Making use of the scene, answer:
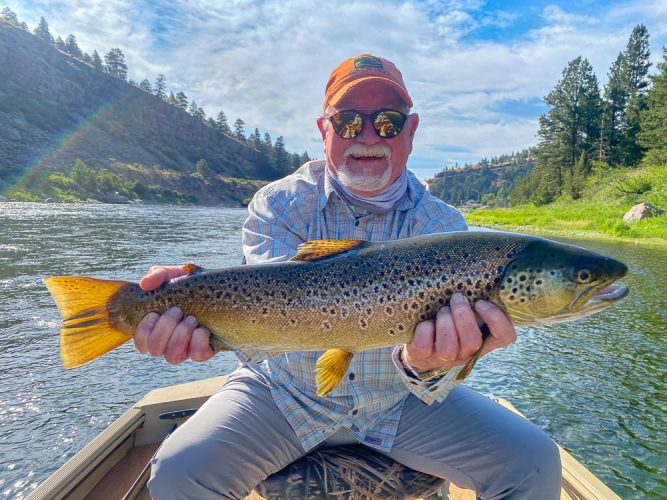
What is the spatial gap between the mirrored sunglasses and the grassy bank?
28310 mm

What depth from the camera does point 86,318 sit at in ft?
8.93

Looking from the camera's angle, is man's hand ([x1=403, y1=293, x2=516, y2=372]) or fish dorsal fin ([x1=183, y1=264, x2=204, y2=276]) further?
fish dorsal fin ([x1=183, y1=264, x2=204, y2=276])

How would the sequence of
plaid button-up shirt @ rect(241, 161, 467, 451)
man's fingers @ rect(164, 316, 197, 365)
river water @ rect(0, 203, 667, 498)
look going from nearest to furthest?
1. man's fingers @ rect(164, 316, 197, 365)
2. plaid button-up shirt @ rect(241, 161, 467, 451)
3. river water @ rect(0, 203, 667, 498)

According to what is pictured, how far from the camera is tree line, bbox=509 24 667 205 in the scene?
54375 millimetres

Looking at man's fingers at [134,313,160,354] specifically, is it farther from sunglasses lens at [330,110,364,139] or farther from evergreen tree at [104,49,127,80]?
evergreen tree at [104,49,127,80]

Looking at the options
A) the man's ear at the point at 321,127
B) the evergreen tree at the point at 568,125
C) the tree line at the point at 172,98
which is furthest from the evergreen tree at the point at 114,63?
the man's ear at the point at 321,127

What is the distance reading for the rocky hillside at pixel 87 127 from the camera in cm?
7081

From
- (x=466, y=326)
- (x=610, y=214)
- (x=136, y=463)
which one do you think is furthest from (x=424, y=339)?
(x=610, y=214)

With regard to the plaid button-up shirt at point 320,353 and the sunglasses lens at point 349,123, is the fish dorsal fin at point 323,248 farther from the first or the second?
the sunglasses lens at point 349,123

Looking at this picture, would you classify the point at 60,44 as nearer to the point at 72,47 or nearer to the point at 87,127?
the point at 72,47

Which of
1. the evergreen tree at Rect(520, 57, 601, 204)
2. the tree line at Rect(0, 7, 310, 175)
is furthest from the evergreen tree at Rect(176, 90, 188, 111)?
the evergreen tree at Rect(520, 57, 601, 204)

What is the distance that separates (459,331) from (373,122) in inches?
72.1

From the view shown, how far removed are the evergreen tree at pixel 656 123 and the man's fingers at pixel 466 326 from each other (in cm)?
5257

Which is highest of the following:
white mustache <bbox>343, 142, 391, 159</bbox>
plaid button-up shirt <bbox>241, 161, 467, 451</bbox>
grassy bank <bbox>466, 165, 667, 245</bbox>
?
white mustache <bbox>343, 142, 391, 159</bbox>
